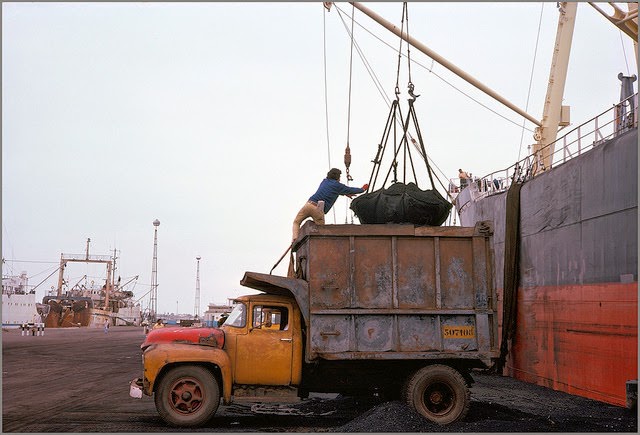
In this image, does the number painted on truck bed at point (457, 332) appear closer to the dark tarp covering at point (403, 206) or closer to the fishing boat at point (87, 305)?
the dark tarp covering at point (403, 206)

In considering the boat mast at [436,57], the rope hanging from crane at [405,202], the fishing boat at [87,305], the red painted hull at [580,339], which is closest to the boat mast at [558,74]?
the boat mast at [436,57]

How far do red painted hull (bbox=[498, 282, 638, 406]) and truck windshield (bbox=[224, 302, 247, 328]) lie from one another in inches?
282

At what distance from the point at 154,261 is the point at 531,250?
55.8 metres

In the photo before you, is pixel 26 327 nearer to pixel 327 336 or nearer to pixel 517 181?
pixel 517 181

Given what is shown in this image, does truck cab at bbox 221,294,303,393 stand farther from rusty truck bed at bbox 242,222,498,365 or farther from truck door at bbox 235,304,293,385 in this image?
rusty truck bed at bbox 242,222,498,365

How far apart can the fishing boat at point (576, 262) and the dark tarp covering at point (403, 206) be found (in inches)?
157

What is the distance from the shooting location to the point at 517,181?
779 inches

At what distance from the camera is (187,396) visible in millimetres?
9625

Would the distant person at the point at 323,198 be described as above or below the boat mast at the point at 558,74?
below

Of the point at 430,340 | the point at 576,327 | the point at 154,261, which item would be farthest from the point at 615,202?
the point at 154,261

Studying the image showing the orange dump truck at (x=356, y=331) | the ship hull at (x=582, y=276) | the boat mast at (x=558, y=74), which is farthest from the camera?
the boat mast at (x=558, y=74)

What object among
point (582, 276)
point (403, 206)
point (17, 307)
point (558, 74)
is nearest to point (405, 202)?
point (403, 206)

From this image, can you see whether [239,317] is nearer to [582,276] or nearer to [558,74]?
[582,276]

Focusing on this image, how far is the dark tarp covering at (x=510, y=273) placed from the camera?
58.4 feet
